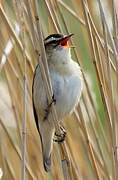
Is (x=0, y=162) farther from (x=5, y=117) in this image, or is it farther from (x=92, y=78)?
(x=92, y=78)

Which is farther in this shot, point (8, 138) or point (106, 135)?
point (106, 135)

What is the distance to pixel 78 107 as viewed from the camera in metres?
1.89

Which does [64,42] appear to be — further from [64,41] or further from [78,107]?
[78,107]

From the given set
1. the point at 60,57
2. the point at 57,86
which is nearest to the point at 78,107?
the point at 57,86

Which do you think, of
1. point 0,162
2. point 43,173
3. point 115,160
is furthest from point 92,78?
point 115,160

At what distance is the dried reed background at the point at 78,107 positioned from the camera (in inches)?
67.3

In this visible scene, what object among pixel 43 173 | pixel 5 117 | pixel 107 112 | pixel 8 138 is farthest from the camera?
pixel 5 117

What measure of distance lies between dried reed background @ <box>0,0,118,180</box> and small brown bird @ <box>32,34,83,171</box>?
4cm

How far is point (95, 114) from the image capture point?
200 cm

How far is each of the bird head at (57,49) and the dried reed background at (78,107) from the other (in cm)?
4

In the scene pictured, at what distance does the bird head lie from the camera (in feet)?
6.33

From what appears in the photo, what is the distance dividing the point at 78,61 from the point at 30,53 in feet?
0.93

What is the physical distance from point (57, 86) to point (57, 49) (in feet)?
0.50

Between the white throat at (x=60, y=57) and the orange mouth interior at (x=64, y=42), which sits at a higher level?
the orange mouth interior at (x=64, y=42)
